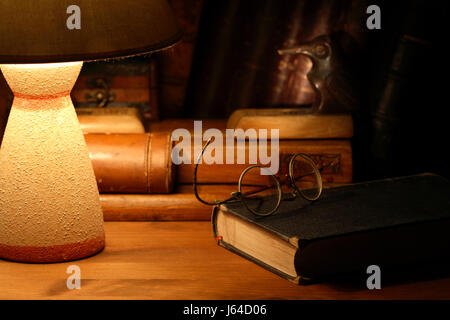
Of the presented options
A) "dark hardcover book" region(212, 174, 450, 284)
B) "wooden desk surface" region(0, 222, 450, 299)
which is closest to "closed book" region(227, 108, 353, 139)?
"dark hardcover book" region(212, 174, 450, 284)

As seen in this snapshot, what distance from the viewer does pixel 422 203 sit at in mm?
1163

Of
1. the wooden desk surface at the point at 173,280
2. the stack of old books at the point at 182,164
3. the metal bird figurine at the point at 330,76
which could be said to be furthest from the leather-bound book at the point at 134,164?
the metal bird figurine at the point at 330,76

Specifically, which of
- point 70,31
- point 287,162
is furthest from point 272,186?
point 70,31

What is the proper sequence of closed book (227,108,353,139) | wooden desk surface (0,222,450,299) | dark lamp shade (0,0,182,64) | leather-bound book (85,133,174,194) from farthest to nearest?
1. closed book (227,108,353,139)
2. leather-bound book (85,133,174,194)
3. wooden desk surface (0,222,450,299)
4. dark lamp shade (0,0,182,64)

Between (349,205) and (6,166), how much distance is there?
0.57 meters

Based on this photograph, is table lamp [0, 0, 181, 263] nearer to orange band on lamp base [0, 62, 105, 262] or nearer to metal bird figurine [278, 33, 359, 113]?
orange band on lamp base [0, 62, 105, 262]

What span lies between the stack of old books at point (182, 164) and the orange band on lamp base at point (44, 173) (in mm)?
172

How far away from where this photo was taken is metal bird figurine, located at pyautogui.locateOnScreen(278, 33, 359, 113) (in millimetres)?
1386

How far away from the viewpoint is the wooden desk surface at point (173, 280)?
1002mm

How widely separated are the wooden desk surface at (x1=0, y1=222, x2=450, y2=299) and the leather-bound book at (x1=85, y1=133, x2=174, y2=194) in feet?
0.43

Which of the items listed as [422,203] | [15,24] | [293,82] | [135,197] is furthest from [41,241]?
[293,82]
